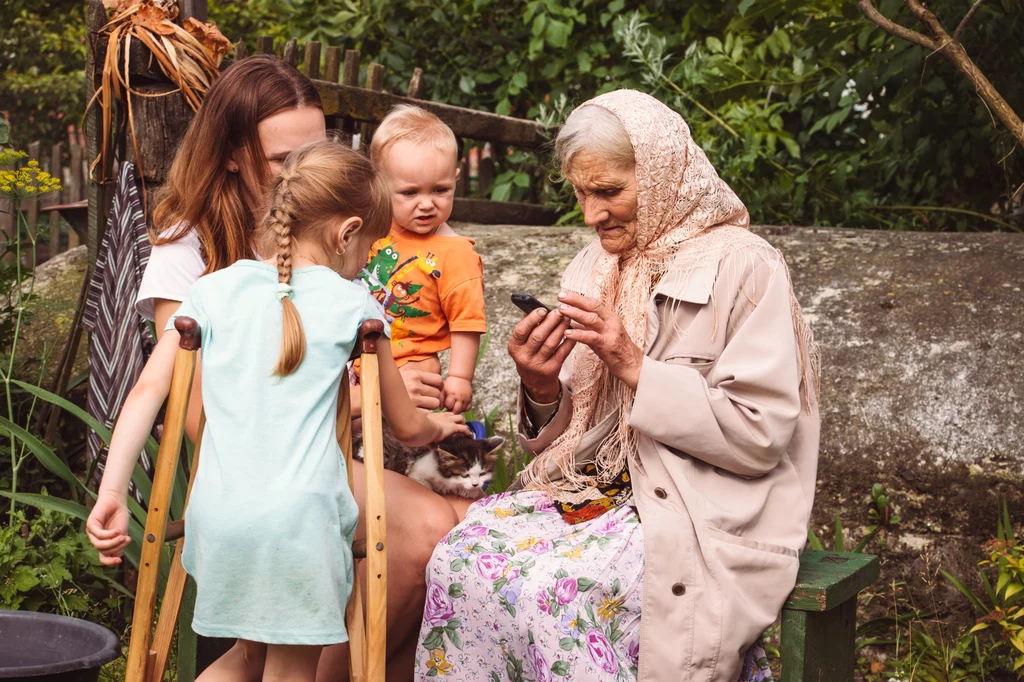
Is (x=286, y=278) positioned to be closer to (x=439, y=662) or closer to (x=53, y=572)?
(x=439, y=662)

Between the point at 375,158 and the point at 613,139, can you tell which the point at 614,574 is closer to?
the point at 613,139

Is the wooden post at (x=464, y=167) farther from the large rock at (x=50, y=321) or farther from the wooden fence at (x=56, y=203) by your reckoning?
the wooden fence at (x=56, y=203)

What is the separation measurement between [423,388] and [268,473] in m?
0.84

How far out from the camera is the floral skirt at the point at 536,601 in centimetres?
242

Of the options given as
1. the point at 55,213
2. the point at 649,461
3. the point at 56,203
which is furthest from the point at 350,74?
the point at 56,203

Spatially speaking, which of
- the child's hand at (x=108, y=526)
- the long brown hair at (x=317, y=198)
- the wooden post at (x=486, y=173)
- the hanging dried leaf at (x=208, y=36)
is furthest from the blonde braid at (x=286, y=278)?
the wooden post at (x=486, y=173)

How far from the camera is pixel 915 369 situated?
386 centimetres

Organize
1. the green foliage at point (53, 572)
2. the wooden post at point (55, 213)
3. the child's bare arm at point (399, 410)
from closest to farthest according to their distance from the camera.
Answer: the child's bare arm at point (399, 410) → the green foliage at point (53, 572) → the wooden post at point (55, 213)

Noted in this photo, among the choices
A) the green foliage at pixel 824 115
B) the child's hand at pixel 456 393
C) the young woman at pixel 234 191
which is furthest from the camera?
the green foliage at pixel 824 115

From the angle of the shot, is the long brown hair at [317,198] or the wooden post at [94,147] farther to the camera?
the wooden post at [94,147]

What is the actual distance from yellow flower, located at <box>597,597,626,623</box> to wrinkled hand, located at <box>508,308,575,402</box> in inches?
24.7

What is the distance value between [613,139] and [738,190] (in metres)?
3.19

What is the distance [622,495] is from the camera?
2.72 metres

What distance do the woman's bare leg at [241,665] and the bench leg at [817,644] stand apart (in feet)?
3.89
